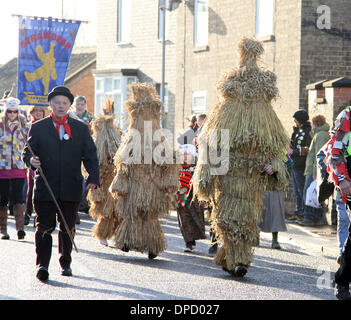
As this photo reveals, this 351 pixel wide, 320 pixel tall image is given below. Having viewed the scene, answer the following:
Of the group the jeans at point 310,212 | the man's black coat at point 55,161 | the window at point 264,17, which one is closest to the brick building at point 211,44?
the window at point 264,17

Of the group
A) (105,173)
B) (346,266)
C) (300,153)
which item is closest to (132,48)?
(300,153)

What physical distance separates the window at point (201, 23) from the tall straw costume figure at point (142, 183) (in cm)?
1282

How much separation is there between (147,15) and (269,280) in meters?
20.7

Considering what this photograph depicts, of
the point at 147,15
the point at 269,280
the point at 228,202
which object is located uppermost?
the point at 147,15

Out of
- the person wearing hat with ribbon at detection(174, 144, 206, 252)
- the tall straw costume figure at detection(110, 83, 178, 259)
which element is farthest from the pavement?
the tall straw costume figure at detection(110, 83, 178, 259)

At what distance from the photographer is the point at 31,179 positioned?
1334cm

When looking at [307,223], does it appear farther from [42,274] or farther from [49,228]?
[42,274]

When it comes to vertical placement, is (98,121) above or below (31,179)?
above

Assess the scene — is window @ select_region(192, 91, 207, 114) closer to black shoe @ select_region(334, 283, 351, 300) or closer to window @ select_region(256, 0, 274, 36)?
window @ select_region(256, 0, 274, 36)

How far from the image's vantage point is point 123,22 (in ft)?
98.7

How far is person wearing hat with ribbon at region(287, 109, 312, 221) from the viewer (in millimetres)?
15273

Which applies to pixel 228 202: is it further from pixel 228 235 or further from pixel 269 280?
pixel 269 280

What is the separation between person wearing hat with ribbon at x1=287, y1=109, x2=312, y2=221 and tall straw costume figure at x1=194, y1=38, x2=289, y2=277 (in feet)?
21.1

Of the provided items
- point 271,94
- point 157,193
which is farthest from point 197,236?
point 271,94
